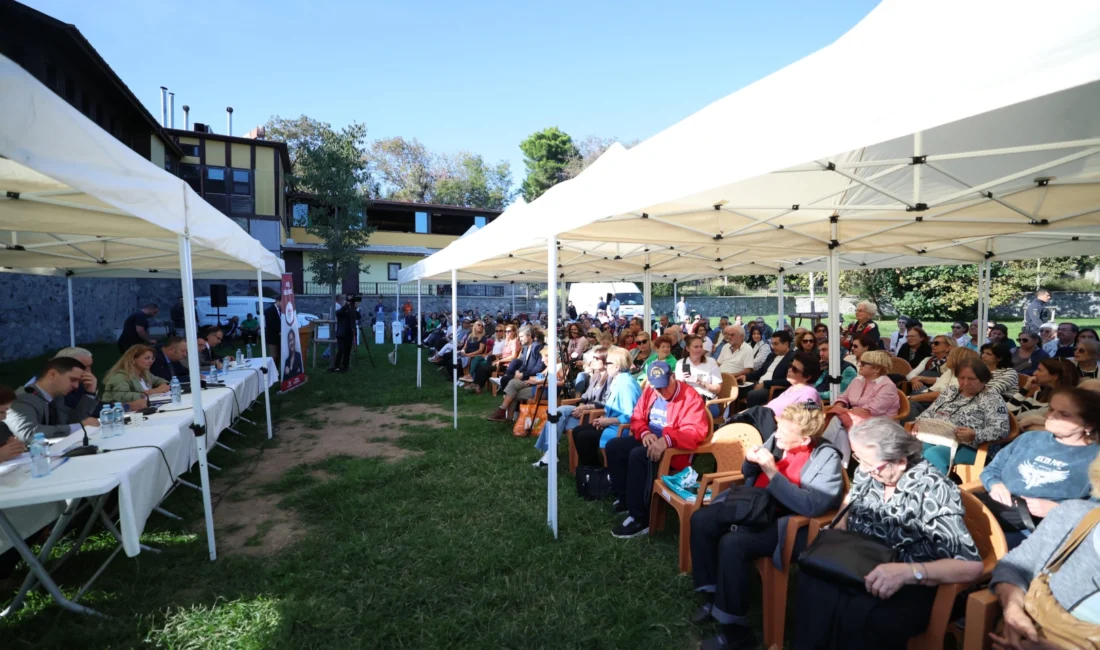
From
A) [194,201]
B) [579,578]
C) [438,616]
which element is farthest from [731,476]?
[194,201]

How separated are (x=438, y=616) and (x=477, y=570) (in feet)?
1.49

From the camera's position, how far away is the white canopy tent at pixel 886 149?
1.38 meters

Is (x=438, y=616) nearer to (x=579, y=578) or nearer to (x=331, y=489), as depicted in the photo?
(x=579, y=578)

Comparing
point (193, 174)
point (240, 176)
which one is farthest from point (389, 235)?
point (193, 174)

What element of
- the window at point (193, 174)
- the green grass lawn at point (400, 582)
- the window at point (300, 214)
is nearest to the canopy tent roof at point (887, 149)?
the green grass lawn at point (400, 582)

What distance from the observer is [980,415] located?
3744 mm

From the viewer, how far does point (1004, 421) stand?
3.68m

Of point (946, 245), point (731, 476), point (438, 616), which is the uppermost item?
point (946, 245)

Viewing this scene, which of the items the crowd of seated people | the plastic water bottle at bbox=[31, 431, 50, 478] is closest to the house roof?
the plastic water bottle at bbox=[31, 431, 50, 478]

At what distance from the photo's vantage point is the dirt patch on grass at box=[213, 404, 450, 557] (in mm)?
3881

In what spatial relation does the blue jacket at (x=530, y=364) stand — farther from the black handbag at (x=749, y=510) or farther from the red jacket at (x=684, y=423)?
the black handbag at (x=749, y=510)

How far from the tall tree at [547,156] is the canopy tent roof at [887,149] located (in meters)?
38.0

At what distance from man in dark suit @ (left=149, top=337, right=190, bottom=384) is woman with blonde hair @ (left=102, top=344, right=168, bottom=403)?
1123mm

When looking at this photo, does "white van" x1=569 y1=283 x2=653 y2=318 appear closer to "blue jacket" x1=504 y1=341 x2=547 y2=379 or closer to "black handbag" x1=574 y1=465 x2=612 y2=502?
"blue jacket" x1=504 y1=341 x2=547 y2=379
